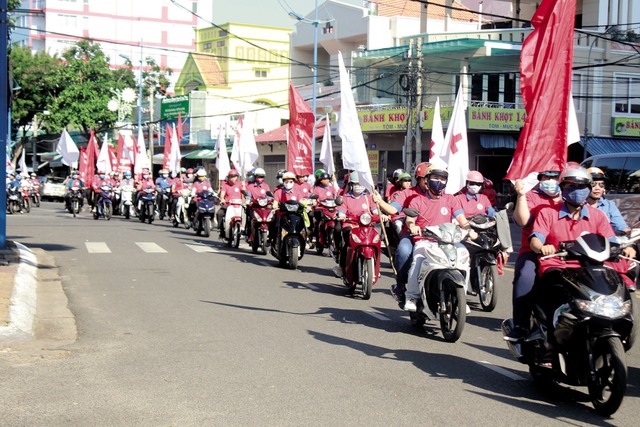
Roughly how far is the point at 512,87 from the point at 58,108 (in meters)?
34.4

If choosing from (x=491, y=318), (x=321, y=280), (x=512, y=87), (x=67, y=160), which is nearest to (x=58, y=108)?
(x=67, y=160)

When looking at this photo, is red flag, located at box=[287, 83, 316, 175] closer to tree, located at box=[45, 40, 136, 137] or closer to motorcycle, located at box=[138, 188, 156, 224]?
motorcycle, located at box=[138, 188, 156, 224]

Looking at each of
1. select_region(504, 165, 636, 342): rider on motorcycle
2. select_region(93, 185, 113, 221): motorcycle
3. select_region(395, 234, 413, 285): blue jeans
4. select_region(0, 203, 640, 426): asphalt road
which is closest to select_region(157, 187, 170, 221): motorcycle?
select_region(93, 185, 113, 221): motorcycle

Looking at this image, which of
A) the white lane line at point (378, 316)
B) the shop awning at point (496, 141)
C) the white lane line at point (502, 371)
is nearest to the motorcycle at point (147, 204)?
the shop awning at point (496, 141)

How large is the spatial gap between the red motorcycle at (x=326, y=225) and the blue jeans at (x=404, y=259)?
20.9 ft

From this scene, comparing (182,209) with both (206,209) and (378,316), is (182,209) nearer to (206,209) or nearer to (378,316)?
(206,209)

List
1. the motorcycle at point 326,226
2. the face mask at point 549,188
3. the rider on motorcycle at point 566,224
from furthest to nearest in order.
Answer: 1. the motorcycle at point 326,226
2. the face mask at point 549,188
3. the rider on motorcycle at point 566,224

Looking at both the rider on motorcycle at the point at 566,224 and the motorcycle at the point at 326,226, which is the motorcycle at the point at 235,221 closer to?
the motorcycle at the point at 326,226

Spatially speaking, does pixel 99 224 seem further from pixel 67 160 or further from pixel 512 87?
pixel 512 87

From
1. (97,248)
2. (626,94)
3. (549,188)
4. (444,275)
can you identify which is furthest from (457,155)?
(626,94)

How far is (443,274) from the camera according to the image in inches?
355

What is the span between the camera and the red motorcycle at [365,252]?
12047 mm

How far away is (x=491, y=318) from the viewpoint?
1089 centimetres

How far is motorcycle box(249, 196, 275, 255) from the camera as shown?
1831 cm
